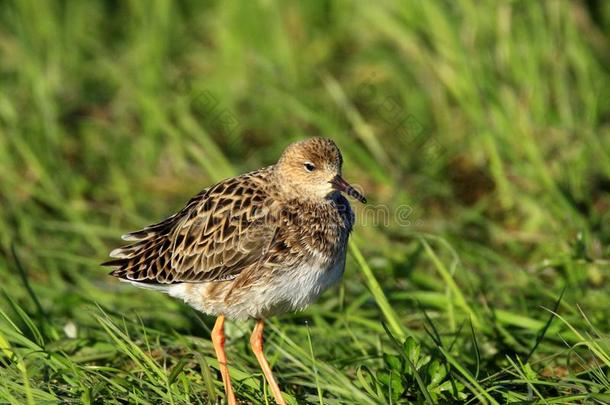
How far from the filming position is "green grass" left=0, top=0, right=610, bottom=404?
18.4ft

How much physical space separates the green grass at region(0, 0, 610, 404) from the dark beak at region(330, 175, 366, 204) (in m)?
0.43

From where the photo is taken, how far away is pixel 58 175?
9602 millimetres

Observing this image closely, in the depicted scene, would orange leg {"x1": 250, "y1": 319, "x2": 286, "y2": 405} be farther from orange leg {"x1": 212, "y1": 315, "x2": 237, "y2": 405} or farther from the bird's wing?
the bird's wing

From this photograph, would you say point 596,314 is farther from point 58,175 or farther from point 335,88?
point 58,175

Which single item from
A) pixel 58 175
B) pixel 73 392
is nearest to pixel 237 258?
pixel 73 392

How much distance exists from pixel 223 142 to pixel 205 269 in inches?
191

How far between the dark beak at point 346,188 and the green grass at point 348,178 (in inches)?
16.8

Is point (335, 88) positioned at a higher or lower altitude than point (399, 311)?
higher

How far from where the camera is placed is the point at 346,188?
6.09 meters

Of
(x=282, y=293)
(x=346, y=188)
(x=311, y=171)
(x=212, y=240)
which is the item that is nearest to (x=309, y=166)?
(x=311, y=171)

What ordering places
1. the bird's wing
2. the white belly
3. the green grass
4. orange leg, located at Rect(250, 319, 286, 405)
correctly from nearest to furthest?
orange leg, located at Rect(250, 319, 286, 405) < the green grass < the white belly < the bird's wing

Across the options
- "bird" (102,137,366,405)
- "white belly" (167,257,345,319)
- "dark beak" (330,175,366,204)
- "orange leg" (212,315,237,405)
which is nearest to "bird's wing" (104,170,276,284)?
"bird" (102,137,366,405)

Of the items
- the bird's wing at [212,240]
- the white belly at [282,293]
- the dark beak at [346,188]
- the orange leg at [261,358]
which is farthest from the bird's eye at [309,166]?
the orange leg at [261,358]

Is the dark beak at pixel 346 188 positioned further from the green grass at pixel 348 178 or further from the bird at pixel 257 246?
the green grass at pixel 348 178
